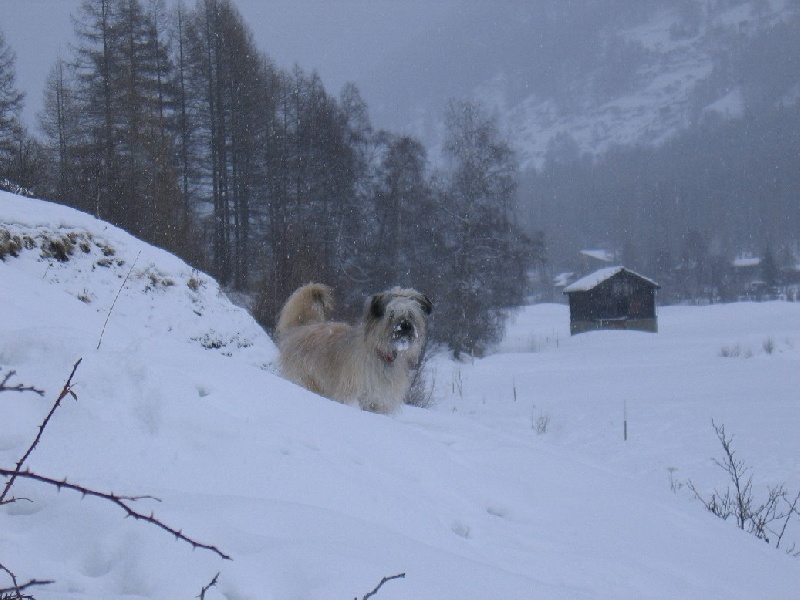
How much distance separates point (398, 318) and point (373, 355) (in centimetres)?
49

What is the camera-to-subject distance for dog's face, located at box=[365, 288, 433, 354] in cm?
620

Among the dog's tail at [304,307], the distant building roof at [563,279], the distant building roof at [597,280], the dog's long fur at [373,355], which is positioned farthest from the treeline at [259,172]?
the distant building roof at [563,279]

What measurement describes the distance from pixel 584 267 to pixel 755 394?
65457mm

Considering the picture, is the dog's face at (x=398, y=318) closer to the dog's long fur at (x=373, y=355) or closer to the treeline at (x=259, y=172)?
the dog's long fur at (x=373, y=355)

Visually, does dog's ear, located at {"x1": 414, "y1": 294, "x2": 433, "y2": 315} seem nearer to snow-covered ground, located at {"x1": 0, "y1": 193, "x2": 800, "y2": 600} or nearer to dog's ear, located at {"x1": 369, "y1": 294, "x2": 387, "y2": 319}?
dog's ear, located at {"x1": 369, "y1": 294, "x2": 387, "y2": 319}

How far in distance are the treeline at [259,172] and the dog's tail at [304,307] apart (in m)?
6.28

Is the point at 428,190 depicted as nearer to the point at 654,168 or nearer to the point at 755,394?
the point at 755,394

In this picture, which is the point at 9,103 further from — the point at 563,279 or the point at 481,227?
the point at 563,279

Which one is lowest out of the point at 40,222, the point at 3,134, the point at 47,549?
the point at 47,549

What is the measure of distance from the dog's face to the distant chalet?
37407mm

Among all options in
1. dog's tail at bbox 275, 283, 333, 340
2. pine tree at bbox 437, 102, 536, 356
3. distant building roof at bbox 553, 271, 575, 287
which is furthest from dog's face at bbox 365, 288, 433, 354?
distant building roof at bbox 553, 271, 575, 287

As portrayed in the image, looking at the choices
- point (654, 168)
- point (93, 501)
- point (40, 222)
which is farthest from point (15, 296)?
point (654, 168)

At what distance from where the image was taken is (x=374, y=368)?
20.9 ft

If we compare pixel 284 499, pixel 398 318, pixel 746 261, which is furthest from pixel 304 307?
pixel 746 261
